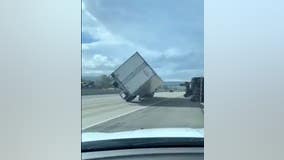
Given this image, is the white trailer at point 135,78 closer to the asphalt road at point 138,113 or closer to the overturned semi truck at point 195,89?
the asphalt road at point 138,113

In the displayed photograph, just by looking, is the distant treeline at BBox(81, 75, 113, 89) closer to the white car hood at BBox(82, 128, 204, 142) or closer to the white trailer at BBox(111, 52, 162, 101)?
the white trailer at BBox(111, 52, 162, 101)

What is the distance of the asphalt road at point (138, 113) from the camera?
2.08 m

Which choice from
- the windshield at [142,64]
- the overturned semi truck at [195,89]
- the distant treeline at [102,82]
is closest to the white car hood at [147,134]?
the windshield at [142,64]

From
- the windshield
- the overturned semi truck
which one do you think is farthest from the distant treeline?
the overturned semi truck

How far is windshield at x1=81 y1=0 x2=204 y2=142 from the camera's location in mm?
2086

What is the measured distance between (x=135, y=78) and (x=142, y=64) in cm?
11

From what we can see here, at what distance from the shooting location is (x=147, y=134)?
2.16 metres

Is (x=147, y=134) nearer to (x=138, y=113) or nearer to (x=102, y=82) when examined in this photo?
(x=138, y=113)

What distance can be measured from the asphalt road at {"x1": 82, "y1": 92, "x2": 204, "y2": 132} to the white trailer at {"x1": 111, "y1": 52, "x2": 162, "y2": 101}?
6cm
